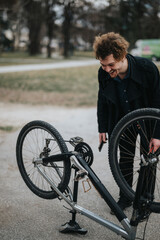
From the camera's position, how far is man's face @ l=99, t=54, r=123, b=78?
233 cm

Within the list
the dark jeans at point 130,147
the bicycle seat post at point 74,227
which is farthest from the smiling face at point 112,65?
the bicycle seat post at point 74,227

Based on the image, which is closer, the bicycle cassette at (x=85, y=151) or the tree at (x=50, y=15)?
the bicycle cassette at (x=85, y=151)

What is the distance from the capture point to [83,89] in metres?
11.8

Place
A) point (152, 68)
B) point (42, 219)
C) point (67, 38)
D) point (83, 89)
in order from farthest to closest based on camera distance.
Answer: point (67, 38) < point (83, 89) < point (42, 219) < point (152, 68)

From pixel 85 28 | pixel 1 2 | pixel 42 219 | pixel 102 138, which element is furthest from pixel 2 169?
pixel 85 28

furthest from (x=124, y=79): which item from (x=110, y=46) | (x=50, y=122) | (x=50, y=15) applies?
(x=50, y=15)

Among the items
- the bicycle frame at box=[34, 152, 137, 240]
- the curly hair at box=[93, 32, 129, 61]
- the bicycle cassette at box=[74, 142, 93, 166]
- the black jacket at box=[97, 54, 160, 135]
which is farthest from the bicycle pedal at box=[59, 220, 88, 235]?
the curly hair at box=[93, 32, 129, 61]

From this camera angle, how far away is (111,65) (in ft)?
7.74

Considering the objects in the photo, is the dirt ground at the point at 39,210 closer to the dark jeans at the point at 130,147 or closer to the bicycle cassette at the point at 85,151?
the dark jeans at the point at 130,147

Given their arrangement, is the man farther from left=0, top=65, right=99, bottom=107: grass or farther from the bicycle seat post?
left=0, top=65, right=99, bottom=107: grass

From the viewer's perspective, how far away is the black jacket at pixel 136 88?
2.51 metres

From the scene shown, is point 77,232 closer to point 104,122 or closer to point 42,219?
point 42,219

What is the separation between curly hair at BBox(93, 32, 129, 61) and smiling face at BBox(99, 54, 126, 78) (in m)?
0.03

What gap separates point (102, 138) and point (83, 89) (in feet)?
29.3
